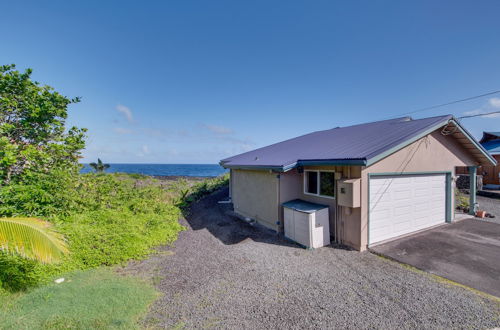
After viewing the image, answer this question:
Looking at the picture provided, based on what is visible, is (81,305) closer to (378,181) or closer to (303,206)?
(303,206)

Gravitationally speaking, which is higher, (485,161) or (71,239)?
(485,161)

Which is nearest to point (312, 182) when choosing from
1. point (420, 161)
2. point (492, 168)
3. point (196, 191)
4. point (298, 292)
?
point (420, 161)

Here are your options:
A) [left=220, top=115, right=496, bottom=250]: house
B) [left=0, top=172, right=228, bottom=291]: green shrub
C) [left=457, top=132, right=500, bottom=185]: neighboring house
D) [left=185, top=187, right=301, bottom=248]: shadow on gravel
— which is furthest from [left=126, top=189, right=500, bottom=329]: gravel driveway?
[left=457, top=132, right=500, bottom=185]: neighboring house

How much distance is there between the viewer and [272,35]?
12.4 m

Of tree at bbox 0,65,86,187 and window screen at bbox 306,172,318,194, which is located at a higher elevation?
tree at bbox 0,65,86,187

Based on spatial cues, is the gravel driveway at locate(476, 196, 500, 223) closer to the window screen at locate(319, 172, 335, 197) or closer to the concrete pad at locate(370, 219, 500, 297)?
the concrete pad at locate(370, 219, 500, 297)

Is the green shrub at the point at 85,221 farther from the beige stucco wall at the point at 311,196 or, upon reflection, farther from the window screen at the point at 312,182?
the window screen at the point at 312,182

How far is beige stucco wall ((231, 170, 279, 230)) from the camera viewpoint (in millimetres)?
8479

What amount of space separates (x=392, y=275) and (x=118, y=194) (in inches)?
450

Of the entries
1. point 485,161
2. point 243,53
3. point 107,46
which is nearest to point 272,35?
point 243,53

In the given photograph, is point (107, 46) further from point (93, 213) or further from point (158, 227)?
point (158, 227)

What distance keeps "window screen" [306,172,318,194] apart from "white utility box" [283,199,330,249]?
2.34 feet

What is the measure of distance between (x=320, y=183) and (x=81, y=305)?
7265 mm

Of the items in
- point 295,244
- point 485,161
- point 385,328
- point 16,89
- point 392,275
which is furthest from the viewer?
point 485,161
